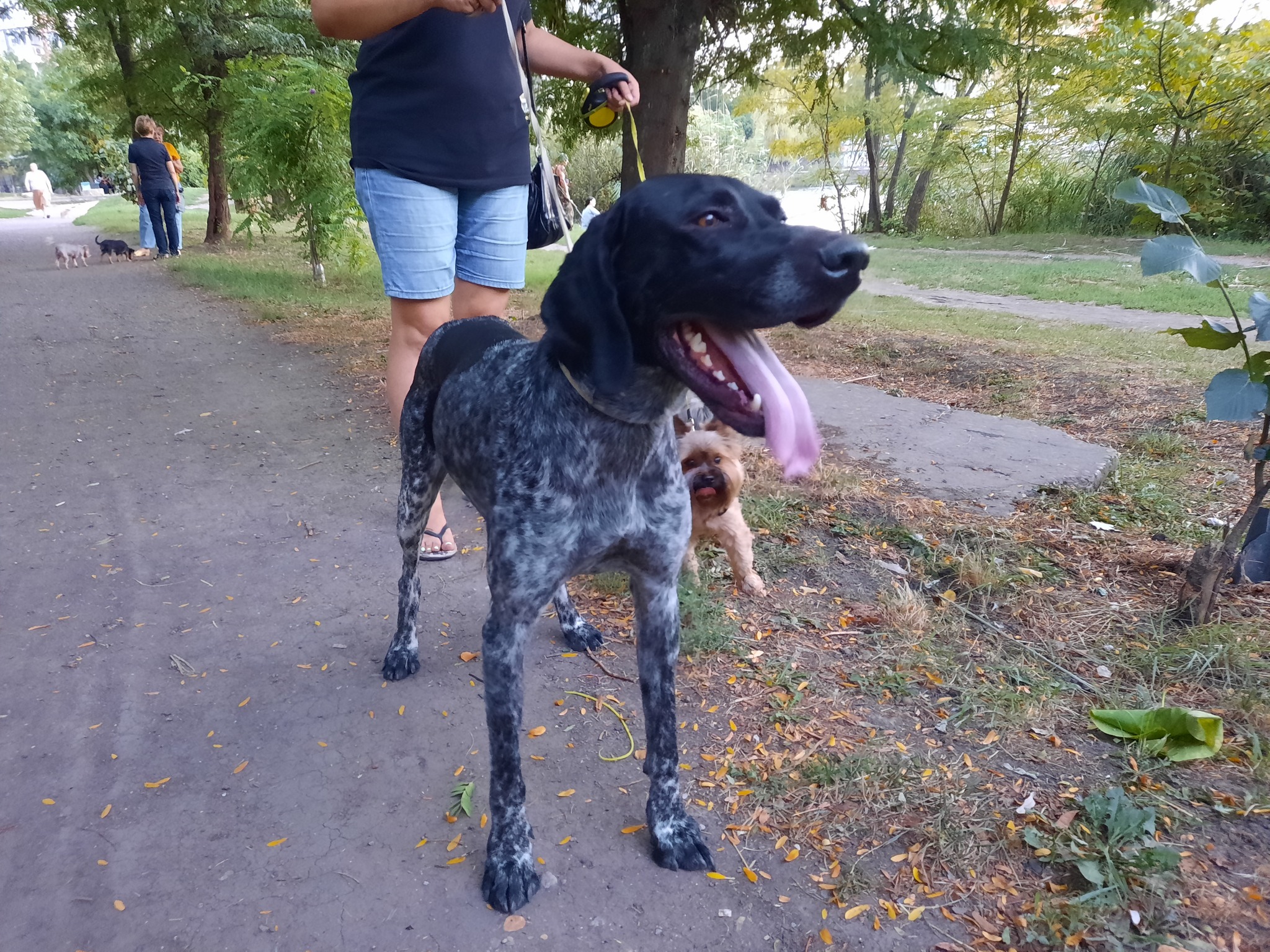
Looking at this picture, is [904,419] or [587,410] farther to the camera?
[904,419]

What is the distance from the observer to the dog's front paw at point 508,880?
1.99 metres

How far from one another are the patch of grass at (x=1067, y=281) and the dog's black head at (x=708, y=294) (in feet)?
27.2

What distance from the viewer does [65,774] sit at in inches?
96.3

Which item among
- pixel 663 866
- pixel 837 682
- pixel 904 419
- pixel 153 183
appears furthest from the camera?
pixel 153 183

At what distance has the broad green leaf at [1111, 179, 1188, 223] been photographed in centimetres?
258

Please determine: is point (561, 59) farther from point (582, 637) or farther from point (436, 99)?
point (582, 637)

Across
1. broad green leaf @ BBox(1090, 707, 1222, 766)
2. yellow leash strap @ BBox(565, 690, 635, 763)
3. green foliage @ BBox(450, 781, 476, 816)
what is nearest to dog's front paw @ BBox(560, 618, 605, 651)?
yellow leash strap @ BBox(565, 690, 635, 763)

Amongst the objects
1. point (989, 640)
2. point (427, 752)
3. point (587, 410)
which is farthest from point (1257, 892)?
point (427, 752)

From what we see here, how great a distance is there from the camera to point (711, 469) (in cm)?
329

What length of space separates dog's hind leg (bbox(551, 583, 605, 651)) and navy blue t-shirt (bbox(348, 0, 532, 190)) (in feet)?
5.62

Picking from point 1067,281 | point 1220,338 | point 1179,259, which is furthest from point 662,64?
point 1067,281

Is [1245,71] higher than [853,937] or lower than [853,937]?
higher

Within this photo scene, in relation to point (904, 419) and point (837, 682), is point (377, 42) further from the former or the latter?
point (904, 419)

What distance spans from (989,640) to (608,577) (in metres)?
1.60
